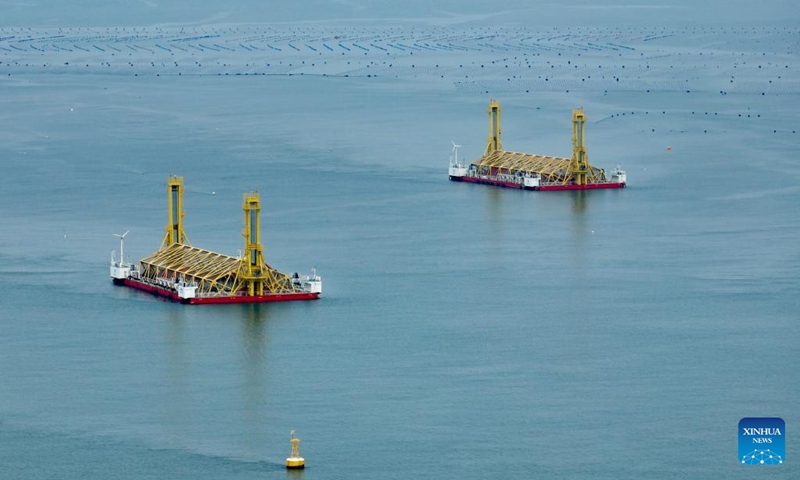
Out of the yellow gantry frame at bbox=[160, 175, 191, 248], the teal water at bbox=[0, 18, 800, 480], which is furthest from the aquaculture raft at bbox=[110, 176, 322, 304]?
the yellow gantry frame at bbox=[160, 175, 191, 248]

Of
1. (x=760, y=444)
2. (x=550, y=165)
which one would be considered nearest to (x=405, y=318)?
(x=760, y=444)

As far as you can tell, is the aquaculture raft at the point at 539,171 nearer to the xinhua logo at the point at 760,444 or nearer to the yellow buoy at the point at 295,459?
the yellow buoy at the point at 295,459

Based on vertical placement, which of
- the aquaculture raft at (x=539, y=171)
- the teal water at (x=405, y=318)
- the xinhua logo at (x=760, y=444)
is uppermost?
the aquaculture raft at (x=539, y=171)

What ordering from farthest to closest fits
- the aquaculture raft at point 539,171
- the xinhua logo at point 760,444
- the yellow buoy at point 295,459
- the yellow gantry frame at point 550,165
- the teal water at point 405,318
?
the aquaculture raft at point 539,171, the yellow gantry frame at point 550,165, the teal water at point 405,318, the yellow buoy at point 295,459, the xinhua logo at point 760,444

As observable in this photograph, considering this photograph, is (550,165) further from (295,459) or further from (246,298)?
(295,459)

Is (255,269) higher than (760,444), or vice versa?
(255,269)

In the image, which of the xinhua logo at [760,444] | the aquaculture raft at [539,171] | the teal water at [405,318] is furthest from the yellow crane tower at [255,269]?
the aquaculture raft at [539,171]
